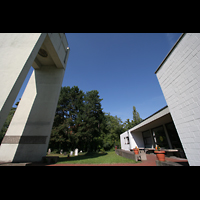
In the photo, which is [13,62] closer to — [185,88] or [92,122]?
[185,88]

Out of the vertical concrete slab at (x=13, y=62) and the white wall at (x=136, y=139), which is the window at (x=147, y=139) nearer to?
the white wall at (x=136, y=139)

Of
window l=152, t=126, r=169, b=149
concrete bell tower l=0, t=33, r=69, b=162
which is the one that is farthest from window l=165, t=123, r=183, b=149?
concrete bell tower l=0, t=33, r=69, b=162

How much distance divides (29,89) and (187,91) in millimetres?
10413

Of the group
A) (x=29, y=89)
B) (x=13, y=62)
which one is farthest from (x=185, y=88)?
(x=29, y=89)

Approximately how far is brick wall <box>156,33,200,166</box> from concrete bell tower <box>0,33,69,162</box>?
19.8ft

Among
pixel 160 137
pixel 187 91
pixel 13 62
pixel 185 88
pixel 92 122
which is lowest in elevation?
pixel 160 137

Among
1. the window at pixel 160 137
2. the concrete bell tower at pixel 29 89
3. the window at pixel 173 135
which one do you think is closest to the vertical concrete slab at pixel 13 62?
the concrete bell tower at pixel 29 89

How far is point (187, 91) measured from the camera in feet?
9.09

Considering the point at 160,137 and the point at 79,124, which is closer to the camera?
the point at 160,137
